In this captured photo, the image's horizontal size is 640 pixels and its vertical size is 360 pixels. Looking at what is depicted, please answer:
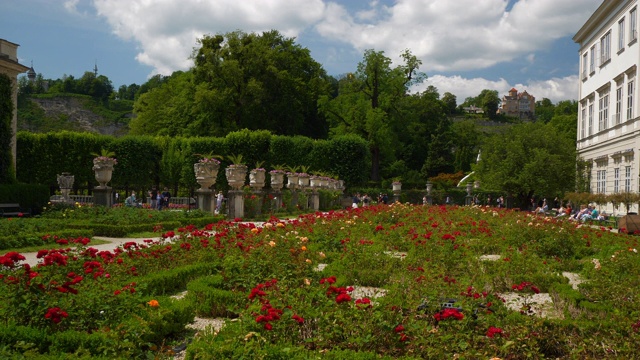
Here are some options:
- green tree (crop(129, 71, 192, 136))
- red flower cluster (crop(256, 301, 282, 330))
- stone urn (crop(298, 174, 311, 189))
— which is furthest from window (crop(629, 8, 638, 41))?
green tree (crop(129, 71, 192, 136))

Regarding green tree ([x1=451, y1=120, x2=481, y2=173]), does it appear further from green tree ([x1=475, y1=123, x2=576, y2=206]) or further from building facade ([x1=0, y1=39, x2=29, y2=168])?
building facade ([x1=0, y1=39, x2=29, y2=168])

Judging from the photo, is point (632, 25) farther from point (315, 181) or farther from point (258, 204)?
point (258, 204)

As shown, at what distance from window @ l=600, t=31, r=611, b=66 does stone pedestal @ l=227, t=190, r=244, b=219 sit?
22.4 m

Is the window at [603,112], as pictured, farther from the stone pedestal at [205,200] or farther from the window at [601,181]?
the stone pedestal at [205,200]

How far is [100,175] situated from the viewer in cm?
2075

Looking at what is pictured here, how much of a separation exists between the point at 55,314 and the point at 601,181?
33.2m

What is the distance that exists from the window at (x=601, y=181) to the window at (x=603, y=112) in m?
2.56

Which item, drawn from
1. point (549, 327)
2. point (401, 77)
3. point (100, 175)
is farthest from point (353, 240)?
point (401, 77)

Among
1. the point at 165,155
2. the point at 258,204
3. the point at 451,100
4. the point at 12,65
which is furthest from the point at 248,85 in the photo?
the point at 451,100

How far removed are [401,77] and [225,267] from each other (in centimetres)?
4131

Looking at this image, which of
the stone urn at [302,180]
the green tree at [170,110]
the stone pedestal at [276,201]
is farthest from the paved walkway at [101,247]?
the green tree at [170,110]

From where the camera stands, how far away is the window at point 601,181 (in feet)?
103

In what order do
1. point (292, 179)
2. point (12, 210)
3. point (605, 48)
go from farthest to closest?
point (605, 48)
point (292, 179)
point (12, 210)

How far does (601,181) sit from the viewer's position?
32281 millimetres
